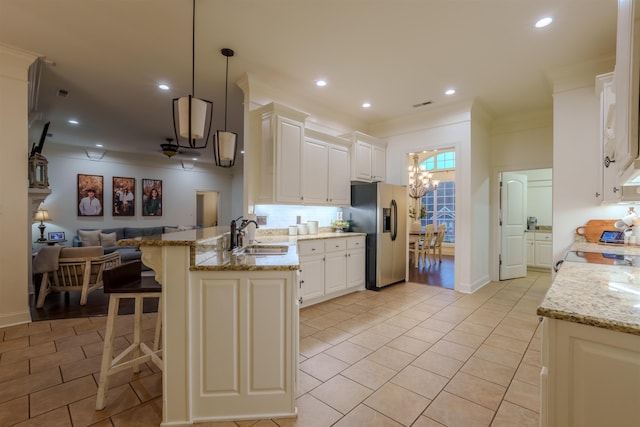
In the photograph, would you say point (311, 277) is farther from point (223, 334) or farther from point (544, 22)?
point (544, 22)

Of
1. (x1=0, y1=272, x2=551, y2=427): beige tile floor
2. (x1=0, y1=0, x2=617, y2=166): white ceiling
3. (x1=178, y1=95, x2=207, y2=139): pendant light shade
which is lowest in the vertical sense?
(x1=0, y1=272, x2=551, y2=427): beige tile floor

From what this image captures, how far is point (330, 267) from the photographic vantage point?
12.8 feet

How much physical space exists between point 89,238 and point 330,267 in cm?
601

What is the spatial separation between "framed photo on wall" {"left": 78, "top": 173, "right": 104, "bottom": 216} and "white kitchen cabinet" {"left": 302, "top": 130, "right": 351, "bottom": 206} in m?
6.34

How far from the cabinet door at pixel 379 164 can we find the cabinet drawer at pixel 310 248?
191cm

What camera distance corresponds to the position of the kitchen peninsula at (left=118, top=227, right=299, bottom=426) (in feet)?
5.18

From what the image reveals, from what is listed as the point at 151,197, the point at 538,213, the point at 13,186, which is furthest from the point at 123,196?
the point at 538,213

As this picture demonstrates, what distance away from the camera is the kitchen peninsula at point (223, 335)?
158 centimetres

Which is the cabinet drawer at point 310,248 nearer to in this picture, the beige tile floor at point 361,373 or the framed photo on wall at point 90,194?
the beige tile floor at point 361,373

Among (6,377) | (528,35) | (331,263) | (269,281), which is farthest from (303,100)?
(6,377)

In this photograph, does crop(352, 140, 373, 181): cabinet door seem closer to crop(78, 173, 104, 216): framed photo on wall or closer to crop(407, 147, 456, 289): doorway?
crop(407, 147, 456, 289): doorway

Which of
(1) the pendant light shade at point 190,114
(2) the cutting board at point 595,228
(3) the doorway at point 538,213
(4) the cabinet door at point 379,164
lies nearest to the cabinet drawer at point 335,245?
(4) the cabinet door at point 379,164

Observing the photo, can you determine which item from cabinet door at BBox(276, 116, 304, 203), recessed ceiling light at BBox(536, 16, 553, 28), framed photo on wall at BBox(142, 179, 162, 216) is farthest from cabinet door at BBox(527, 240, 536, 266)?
framed photo on wall at BBox(142, 179, 162, 216)

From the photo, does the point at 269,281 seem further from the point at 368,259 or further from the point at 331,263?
the point at 368,259
